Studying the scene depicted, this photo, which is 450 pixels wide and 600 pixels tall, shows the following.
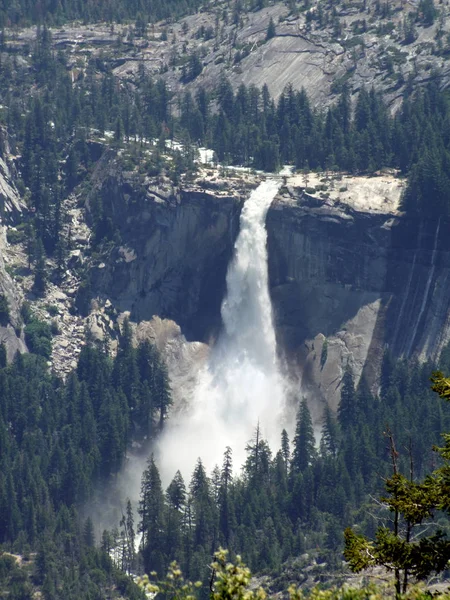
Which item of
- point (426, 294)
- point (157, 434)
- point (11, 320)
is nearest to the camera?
point (426, 294)

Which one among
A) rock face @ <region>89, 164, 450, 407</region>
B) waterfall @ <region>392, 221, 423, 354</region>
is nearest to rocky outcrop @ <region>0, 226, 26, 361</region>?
rock face @ <region>89, 164, 450, 407</region>

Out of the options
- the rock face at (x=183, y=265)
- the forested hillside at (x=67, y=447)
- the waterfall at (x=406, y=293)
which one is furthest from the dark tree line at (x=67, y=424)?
the waterfall at (x=406, y=293)

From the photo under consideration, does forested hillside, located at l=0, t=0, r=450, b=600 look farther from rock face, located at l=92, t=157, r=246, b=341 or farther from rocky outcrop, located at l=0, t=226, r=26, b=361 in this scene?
rock face, located at l=92, t=157, r=246, b=341

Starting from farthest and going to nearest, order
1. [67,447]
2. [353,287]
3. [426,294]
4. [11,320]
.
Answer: [11,320], [353,287], [426,294], [67,447]

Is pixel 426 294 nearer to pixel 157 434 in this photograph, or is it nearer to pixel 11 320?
pixel 157 434

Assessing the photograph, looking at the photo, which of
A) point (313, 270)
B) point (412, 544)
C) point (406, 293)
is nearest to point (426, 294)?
point (406, 293)

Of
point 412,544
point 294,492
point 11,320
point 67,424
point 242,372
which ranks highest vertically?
point 11,320

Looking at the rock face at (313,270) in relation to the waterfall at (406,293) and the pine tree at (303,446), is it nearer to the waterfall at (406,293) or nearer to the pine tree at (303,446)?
the waterfall at (406,293)

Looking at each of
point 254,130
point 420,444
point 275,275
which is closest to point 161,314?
point 275,275
